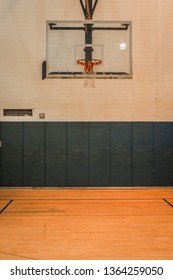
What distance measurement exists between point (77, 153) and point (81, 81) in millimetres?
2128

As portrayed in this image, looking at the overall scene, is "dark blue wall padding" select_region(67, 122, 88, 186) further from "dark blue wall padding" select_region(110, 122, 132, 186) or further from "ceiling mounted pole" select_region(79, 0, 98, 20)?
"ceiling mounted pole" select_region(79, 0, 98, 20)

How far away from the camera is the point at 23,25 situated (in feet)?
29.6

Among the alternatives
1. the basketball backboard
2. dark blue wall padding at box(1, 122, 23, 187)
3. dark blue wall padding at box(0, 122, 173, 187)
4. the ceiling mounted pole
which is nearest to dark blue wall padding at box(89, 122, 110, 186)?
dark blue wall padding at box(0, 122, 173, 187)

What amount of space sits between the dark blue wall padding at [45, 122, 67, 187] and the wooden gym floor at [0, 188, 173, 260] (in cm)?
68

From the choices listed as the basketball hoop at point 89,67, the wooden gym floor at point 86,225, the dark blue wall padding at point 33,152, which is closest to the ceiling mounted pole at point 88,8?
the basketball hoop at point 89,67

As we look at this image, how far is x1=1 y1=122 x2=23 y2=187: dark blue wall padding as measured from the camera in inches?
352

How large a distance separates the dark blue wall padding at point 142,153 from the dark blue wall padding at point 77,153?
143cm

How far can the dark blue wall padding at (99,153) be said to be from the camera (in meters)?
9.03

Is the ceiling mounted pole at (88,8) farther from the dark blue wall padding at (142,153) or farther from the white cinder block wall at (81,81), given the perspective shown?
the dark blue wall padding at (142,153)

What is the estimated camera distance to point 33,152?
898 centimetres

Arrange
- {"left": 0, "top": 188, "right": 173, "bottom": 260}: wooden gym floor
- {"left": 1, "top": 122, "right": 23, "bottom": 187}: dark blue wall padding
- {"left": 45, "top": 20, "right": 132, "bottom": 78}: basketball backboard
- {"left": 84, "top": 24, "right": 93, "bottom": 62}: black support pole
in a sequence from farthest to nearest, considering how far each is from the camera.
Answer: {"left": 1, "top": 122, "right": 23, "bottom": 187}: dark blue wall padding < {"left": 45, "top": 20, "right": 132, "bottom": 78}: basketball backboard < {"left": 84, "top": 24, "right": 93, "bottom": 62}: black support pole < {"left": 0, "top": 188, "right": 173, "bottom": 260}: wooden gym floor

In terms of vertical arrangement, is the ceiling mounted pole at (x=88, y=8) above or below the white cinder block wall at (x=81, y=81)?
above

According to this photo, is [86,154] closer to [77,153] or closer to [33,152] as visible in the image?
[77,153]

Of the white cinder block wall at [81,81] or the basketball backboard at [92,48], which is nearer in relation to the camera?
the basketball backboard at [92,48]
